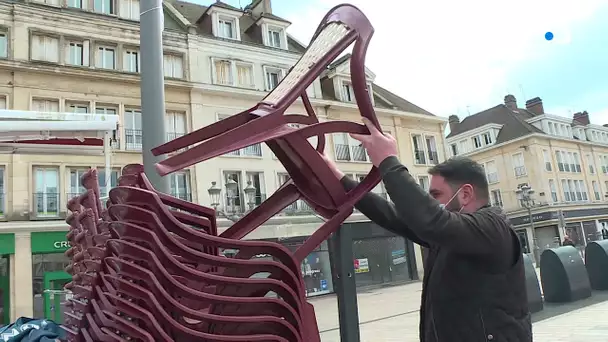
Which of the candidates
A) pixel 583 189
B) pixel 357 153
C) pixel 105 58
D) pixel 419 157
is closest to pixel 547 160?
pixel 583 189

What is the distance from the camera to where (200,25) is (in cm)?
2130

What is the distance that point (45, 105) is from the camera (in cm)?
1620

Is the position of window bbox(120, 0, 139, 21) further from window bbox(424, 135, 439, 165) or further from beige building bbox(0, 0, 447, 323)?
window bbox(424, 135, 439, 165)

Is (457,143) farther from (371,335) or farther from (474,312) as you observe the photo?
(474,312)

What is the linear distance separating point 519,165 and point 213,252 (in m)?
38.3

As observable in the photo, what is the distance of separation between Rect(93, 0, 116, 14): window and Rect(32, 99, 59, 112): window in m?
3.85

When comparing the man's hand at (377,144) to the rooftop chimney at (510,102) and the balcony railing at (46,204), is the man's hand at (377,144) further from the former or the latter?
the rooftop chimney at (510,102)

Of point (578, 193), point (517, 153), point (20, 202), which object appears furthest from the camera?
point (578, 193)

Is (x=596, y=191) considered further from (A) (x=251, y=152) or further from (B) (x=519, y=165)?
(A) (x=251, y=152)

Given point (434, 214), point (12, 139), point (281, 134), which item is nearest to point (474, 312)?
point (434, 214)

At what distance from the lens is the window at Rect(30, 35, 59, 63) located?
16.2 meters

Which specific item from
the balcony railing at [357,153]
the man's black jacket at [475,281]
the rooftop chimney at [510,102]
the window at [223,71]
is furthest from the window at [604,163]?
the man's black jacket at [475,281]

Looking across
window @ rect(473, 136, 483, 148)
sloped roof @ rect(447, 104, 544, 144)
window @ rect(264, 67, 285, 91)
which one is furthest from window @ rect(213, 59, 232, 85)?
window @ rect(473, 136, 483, 148)

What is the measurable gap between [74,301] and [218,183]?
17468mm
